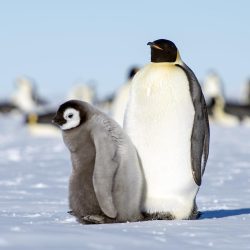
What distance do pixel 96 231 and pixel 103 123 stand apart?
2.64ft

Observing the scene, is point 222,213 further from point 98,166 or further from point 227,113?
point 227,113

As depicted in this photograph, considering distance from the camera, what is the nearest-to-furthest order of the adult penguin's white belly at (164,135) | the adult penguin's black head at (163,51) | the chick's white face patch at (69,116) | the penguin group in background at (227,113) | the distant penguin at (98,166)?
the distant penguin at (98,166), the chick's white face patch at (69,116), the adult penguin's white belly at (164,135), the adult penguin's black head at (163,51), the penguin group in background at (227,113)

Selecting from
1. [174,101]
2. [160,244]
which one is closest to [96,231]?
[160,244]

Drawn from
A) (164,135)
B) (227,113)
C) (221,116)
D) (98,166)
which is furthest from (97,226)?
(227,113)

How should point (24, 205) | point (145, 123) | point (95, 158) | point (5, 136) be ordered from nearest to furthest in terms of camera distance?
point (95, 158) → point (145, 123) → point (24, 205) → point (5, 136)

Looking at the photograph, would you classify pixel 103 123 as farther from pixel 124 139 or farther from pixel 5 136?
pixel 5 136

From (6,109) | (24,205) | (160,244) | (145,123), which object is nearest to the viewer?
(160,244)

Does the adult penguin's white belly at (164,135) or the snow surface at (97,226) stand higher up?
the adult penguin's white belly at (164,135)

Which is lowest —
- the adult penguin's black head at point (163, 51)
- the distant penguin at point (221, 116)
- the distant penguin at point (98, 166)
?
the distant penguin at point (221, 116)

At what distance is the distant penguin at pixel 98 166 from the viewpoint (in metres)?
4.78

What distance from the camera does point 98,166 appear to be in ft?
15.6

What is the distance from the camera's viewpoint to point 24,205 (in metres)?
6.49

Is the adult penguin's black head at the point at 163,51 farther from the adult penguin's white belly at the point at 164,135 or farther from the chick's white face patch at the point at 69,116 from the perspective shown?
the chick's white face patch at the point at 69,116

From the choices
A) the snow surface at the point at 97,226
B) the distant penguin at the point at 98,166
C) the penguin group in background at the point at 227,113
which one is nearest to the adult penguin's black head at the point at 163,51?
the distant penguin at the point at 98,166
